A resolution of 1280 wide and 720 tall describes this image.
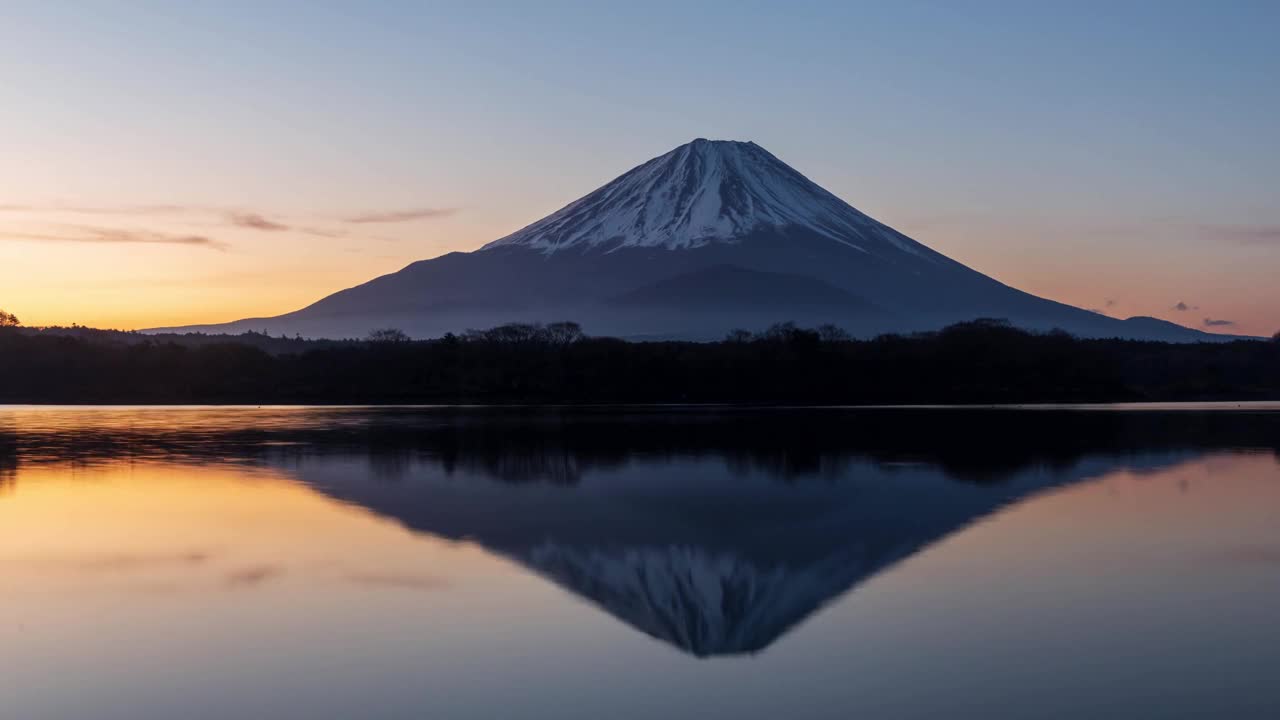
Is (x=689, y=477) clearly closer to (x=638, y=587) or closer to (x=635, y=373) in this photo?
(x=638, y=587)

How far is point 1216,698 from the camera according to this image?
361 inches

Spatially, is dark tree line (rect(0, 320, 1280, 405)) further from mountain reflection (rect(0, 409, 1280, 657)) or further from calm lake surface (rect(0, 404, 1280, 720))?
calm lake surface (rect(0, 404, 1280, 720))

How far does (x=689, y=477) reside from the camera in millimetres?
25172

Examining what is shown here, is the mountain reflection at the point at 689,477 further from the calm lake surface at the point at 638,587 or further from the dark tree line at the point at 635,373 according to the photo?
the dark tree line at the point at 635,373

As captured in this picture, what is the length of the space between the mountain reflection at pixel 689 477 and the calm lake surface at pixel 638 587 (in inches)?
4.4

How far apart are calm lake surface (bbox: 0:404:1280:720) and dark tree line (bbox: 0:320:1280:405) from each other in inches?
1687

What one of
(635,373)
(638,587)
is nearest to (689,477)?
(638,587)

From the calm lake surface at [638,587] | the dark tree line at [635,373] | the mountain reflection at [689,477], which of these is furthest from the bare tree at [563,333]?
the calm lake surface at [638,587]

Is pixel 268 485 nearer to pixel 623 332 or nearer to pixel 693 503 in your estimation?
pixel 693 503

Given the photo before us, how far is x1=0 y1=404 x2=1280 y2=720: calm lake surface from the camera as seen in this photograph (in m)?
9.47

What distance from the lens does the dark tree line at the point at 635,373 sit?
72438 mm

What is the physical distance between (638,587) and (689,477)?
11.4 metres

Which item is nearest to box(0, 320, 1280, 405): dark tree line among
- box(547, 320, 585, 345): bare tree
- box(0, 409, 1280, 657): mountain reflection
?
box(547, 320, 585, 345): bare tree

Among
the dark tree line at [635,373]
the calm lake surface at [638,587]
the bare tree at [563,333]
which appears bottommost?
the calm lake surface at [638,587]
